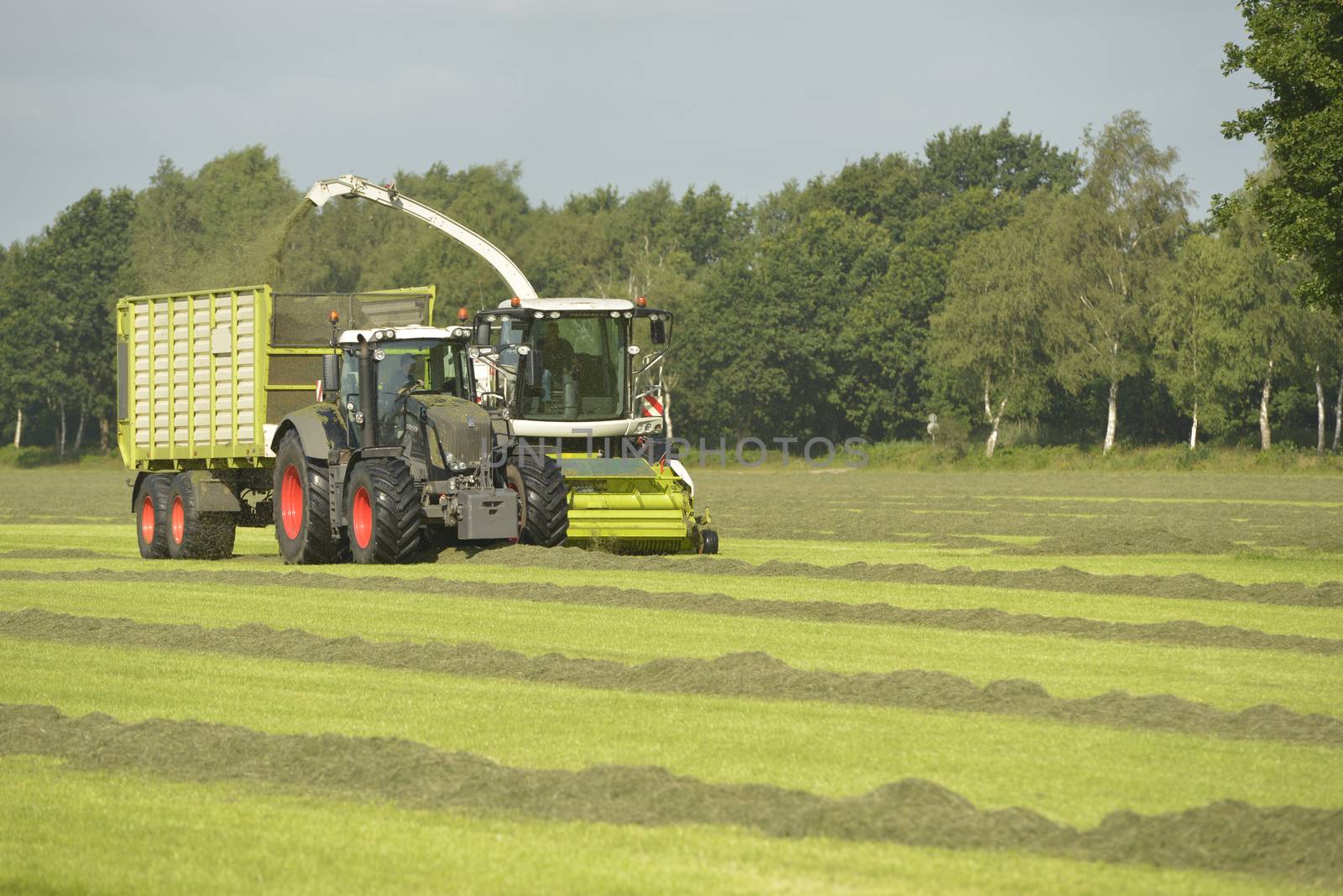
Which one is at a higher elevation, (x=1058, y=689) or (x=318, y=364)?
(x=318, y=364)

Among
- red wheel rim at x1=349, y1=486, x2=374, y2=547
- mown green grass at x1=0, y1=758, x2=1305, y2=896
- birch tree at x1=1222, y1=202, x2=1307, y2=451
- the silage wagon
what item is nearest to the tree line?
birch tree at x1=1222, y1=202, x2=1307, y2=451

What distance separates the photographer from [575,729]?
999 centimetres

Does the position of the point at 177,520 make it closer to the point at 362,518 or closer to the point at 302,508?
the point at 302,508

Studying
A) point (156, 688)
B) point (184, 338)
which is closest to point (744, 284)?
point (184, 338)

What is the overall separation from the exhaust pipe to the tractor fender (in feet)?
1.36

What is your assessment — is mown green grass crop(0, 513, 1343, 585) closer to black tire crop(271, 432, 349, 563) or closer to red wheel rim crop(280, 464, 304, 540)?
black tire crop(271, 432, 349, 563)

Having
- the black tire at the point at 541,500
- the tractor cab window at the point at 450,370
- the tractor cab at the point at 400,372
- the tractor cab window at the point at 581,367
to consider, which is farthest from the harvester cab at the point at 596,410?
the black tire at the point at 541,500

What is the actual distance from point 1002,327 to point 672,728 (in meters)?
60.9

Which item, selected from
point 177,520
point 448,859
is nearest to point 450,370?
point 177,520

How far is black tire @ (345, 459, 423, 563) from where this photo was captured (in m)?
20.6

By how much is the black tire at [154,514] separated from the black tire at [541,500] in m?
6.10

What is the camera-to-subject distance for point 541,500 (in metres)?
21.1

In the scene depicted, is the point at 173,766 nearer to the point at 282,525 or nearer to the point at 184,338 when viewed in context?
the point at 282,525

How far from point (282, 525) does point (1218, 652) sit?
13080 millimetres
